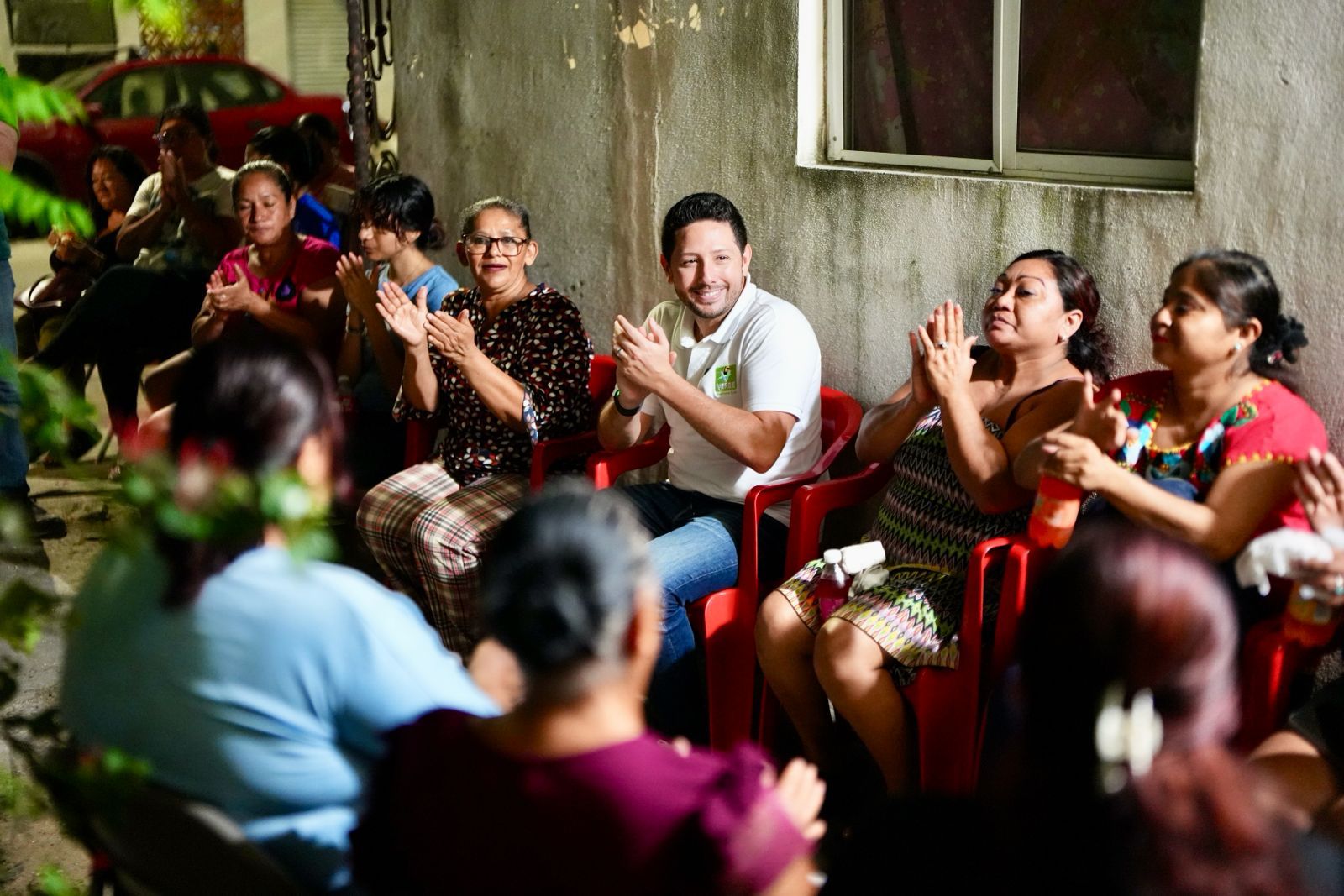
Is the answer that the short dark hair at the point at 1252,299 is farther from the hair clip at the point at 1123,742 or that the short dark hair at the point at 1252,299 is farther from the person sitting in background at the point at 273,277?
the person sitting in background at the point at 273,277

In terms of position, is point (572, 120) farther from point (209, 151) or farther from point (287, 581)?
point (287, 581)

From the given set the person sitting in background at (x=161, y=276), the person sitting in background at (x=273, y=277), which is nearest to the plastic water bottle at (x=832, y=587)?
the person sitting in background at (x=273, y=277)

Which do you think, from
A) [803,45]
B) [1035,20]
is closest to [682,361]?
[803,45]

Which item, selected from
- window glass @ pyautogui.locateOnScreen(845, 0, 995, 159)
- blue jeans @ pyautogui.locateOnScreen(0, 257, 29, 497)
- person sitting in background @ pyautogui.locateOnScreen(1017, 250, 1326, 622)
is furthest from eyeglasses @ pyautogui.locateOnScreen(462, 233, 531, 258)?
person sitting in background @ pyautogui.locateOnScreen(1017, 250, 1326, 622)

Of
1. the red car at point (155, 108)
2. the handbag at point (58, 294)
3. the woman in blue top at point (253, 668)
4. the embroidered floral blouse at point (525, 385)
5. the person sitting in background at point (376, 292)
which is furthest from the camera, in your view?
the red car at point (155, 108)

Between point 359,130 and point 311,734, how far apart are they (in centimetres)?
443

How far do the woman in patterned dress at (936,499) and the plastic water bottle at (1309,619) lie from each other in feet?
2.23

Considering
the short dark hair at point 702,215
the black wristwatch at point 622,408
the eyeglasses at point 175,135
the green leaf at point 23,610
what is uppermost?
the eyeglasses at point 175,135

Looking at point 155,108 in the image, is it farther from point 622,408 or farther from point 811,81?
point 622,408

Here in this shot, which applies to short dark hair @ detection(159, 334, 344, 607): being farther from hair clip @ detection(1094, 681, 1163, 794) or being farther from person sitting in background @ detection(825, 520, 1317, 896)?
hair clip @ detection(1094, 681, 1163, 794)

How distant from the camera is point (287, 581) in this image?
1.90 m

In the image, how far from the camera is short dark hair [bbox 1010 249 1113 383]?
326cm

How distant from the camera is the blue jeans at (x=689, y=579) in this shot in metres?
3.55

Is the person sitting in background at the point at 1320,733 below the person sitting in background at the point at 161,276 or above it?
below
